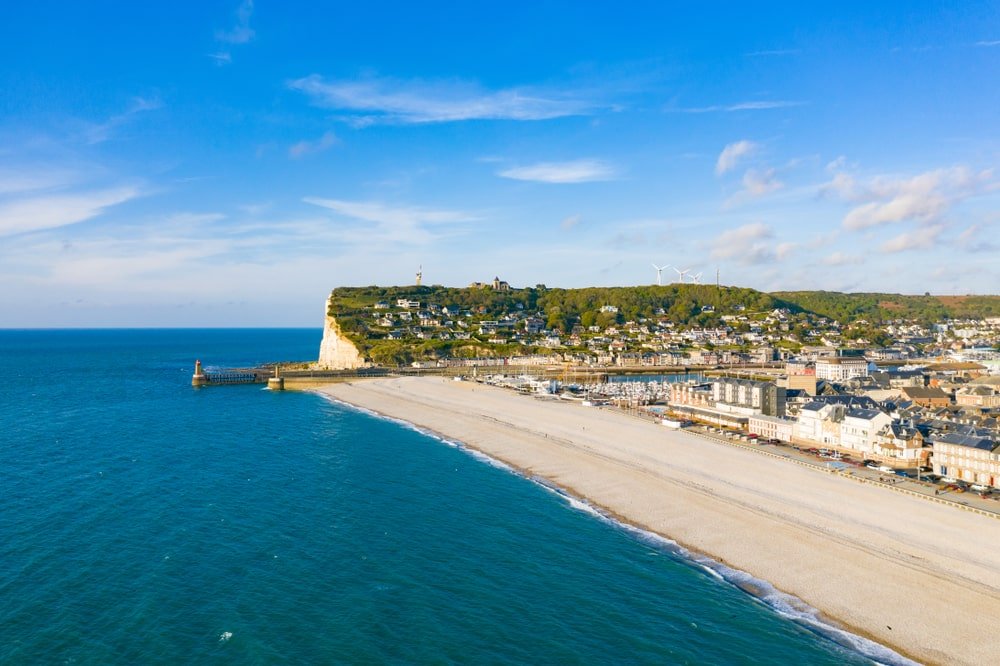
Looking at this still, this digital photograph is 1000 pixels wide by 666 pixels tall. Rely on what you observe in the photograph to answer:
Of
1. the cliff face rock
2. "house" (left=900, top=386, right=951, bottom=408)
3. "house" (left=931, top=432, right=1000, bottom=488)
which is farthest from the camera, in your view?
the cliff face rock

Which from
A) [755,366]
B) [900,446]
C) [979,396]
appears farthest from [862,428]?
[755,366]

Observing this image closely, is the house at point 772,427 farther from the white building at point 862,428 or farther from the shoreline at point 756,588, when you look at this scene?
the shoreline at point 756,588

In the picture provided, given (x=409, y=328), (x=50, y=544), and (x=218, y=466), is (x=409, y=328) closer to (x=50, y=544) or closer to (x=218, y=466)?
(x=218, y=466)

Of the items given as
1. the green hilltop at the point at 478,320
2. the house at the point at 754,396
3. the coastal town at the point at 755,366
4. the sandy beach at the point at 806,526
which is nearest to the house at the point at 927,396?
the coastal town at the point at 755,366

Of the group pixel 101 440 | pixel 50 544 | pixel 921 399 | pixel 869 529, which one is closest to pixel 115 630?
pixel 50 544

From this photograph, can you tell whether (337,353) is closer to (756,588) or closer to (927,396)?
(927,396)

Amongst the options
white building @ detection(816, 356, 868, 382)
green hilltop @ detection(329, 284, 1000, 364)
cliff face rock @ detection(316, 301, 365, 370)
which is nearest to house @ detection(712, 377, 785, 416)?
white building @ detection(816, 356, 868, 382)

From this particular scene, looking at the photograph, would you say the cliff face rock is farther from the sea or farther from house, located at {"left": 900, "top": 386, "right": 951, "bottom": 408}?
house, located at {"left": 900, "top": 386, "right": 951, "bottom": 408}
